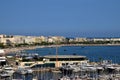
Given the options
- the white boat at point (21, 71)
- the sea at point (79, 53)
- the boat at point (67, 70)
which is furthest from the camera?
the boat at point (67, 70)

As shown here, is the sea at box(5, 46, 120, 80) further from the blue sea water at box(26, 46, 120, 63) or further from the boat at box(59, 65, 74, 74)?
the boat at box(59, 65, 74, 74)

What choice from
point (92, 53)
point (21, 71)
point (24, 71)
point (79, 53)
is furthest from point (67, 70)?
point (92, 53)

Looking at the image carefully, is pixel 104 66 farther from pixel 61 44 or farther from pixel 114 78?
pixel 61 44

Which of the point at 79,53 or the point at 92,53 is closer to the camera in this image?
the point at 79,53

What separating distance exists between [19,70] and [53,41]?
67366 millimetres

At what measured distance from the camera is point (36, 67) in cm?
3375

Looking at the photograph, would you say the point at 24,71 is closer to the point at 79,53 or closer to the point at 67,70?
the point at 67,70

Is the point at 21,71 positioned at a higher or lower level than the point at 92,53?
higher

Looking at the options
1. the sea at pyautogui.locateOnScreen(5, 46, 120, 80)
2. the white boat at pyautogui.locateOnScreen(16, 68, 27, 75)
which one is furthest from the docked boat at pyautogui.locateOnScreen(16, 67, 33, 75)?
the sea at pyautogui.locateOnScreen(5, 46, 120, 80)

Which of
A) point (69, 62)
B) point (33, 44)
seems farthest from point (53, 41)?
point (69, 62)

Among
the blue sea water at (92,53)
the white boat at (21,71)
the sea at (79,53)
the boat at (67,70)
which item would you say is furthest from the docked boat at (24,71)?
the blue sea water at (92,53)

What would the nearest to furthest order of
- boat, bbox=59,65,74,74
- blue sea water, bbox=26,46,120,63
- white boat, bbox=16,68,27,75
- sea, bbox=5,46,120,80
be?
sea, bbox=5,46,120,80
white boat, bbox=16,68,27,75
boat, bbox=59,65,74,74
blue sea water, bbox=26,46,120,63

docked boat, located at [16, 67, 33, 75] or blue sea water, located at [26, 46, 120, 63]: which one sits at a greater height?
docked boat, located at [16, 67, 33, 75]

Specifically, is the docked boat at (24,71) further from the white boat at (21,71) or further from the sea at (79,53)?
the sea at (79,53)
